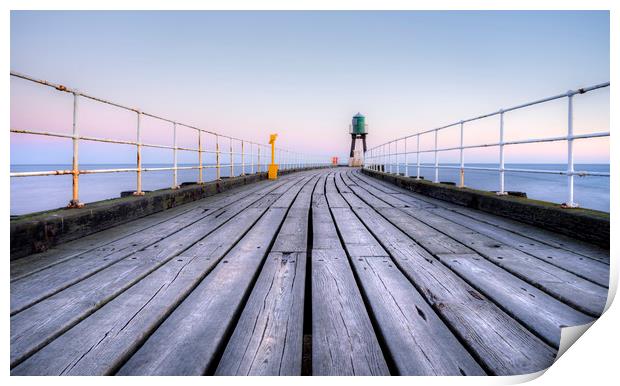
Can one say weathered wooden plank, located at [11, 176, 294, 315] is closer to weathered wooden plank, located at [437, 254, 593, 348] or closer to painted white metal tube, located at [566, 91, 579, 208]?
weathered wooden plank, located at [437, 254, 593, 348]

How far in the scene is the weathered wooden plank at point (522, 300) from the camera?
1177 millimetres

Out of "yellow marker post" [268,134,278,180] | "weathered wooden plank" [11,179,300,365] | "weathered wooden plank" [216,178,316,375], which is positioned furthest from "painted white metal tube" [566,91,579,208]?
"yellow marker post" [268,134,278,180]

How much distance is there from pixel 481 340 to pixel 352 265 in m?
0.79

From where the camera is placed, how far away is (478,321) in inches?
47.0

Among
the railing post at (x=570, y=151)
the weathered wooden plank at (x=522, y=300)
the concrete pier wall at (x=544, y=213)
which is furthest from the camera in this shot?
the railing post at (x=570, y=151)

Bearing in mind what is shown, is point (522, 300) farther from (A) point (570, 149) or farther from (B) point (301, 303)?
(A) point (570, 149)

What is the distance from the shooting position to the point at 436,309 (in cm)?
128

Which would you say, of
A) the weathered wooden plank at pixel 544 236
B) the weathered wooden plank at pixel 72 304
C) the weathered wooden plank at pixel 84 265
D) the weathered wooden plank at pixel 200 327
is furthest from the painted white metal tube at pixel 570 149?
the weathered wooden plank at pixel 84 265

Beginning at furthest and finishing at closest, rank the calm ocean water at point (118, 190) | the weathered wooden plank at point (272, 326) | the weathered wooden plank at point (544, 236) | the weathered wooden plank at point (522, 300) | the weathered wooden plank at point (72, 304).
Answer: the calm ocean water at point (118, 190) < the weathered wooden plank at point (544, 236) < the weathered wooden plank at point (522, 300) < the weathered wooden plank at point (72, 304) < the weathered wooden plank at point (272, 326)

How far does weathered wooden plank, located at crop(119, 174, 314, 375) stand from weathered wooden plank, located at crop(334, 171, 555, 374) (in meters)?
0.75

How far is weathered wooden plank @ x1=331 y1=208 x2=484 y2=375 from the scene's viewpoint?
0.95 meters

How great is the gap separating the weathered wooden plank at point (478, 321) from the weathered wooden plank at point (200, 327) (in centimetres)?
75

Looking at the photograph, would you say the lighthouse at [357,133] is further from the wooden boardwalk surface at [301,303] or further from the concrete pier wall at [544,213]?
the wooden boardwalk surface at [301,303]

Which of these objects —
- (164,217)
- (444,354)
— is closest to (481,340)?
(444,354)
